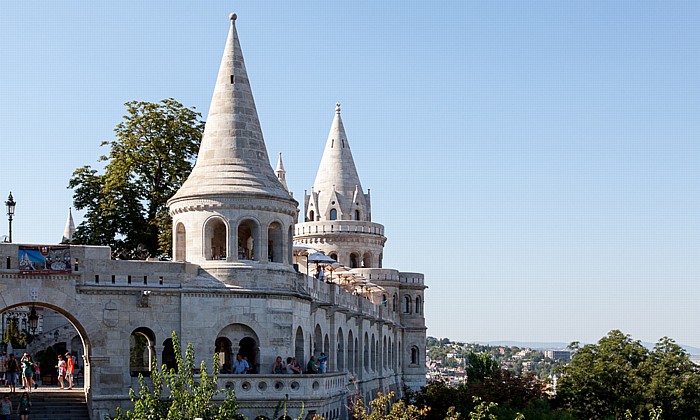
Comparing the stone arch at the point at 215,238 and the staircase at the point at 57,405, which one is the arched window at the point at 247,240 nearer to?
the stone arch at the point at 215,238

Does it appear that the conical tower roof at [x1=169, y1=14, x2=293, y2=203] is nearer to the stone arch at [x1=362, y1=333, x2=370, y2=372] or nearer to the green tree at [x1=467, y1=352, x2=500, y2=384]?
the stone arch at [x1=362, y1=333, x2=370, y2=372]

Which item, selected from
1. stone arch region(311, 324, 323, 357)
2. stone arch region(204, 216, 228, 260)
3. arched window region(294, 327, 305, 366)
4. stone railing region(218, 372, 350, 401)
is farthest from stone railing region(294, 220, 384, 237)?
stone railing region(218, 372, 350, 401)

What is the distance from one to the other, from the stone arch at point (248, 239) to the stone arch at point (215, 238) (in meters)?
0.58

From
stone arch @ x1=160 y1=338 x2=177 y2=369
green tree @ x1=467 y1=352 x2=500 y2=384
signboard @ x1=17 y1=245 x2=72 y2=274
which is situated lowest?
green tree @ x1=467 y1=352 x2=500 y2=384

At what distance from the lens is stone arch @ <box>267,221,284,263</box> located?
43500mm

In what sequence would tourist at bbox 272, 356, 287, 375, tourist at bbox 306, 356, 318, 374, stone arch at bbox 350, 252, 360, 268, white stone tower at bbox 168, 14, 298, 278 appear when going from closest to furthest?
tourist at bbox 272, 356, 287, 375 < white stone tower at bbox 168, 14, 298, 278 < tourist at bbox 306, 356, 318, 374 < stone arch at bbox 350, 252, 360, 268

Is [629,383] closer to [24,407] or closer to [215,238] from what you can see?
[215,238]

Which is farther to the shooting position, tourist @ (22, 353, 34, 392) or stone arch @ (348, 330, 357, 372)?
stone arch @ (348, 330, 357, 372)

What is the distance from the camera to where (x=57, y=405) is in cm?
4159

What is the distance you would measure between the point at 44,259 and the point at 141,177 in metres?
16.7

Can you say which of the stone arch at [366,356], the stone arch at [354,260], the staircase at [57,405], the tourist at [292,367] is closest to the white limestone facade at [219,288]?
the tourist at [292,367]

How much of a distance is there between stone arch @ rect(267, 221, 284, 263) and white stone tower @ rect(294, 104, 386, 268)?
3513 cm

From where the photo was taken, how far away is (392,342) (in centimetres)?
7788

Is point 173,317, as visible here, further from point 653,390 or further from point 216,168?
point 653,390
